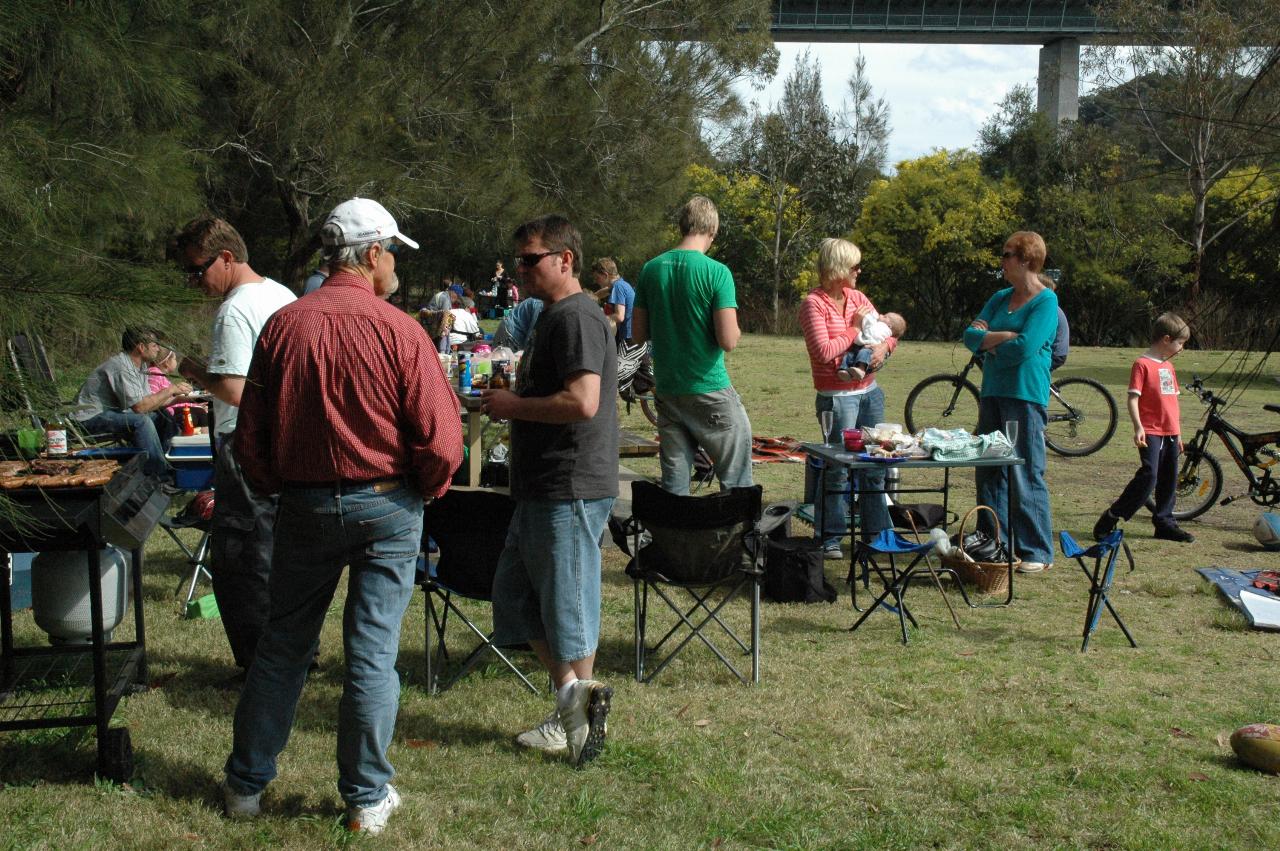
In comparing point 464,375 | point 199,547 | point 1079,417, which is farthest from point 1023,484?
point 1079,417

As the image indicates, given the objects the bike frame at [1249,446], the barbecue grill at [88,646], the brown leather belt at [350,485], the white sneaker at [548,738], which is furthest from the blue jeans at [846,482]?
the brown leather belt at [350,485]

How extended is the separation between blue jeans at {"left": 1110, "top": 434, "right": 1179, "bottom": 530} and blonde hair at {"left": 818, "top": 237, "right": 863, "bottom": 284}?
2.11 meters

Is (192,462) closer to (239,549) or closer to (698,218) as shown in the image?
(239,549)

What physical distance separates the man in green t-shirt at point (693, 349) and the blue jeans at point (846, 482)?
1027 millimetres

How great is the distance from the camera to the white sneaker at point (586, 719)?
143 inches

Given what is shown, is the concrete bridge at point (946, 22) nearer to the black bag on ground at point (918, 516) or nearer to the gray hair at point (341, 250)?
the black bag on ground at point (918, 516)

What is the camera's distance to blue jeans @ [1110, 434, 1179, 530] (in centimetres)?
696

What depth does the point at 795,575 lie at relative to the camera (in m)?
5.70

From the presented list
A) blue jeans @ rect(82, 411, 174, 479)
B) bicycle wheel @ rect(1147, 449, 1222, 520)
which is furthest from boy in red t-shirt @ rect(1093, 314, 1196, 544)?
blue jeans @ rect(82, 411, 174, 479)

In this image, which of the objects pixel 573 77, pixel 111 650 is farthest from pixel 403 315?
pixel 573 77

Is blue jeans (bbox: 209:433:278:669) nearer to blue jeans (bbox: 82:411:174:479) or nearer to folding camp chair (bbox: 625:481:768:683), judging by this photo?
folding camp chair (bbox: 625:481:768:683)

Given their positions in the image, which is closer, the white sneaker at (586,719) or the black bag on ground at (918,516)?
the white sneaker at (586,719)

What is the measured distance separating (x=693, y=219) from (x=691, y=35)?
61.3ft

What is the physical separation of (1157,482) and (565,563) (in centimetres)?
497
